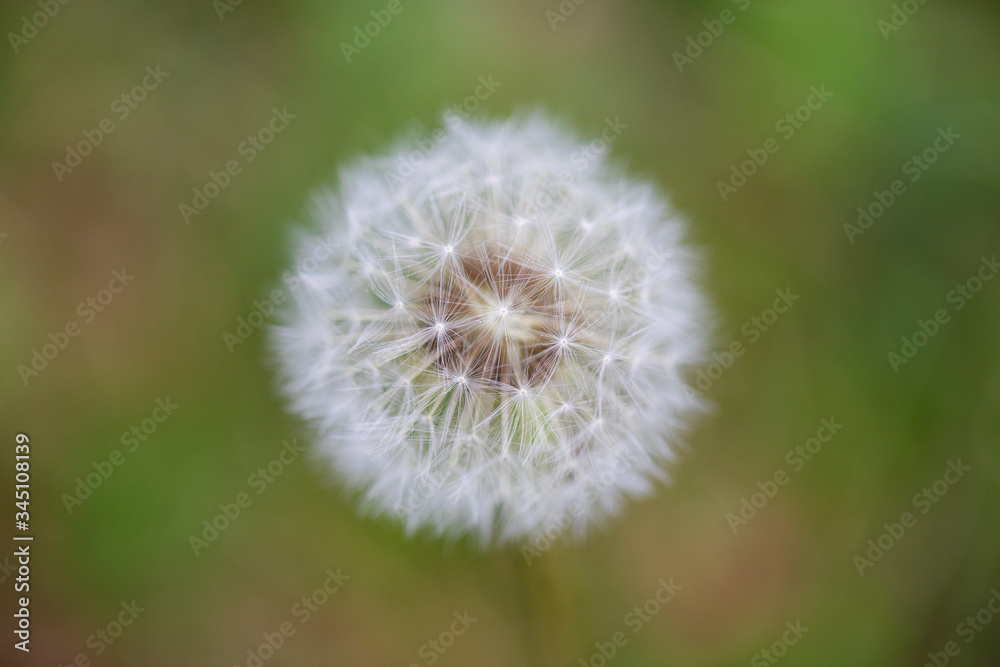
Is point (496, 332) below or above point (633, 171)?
below

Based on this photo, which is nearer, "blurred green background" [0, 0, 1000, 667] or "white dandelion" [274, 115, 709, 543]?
"white dandelion" [274, 115, 709, 543]

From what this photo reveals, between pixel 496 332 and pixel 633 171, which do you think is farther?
pixel 633 171

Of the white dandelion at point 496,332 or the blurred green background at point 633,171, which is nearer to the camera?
the white dandelion at point 496,332

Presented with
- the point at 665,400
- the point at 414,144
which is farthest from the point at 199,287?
the point at 665,400

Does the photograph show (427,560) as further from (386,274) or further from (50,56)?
(50,56)
